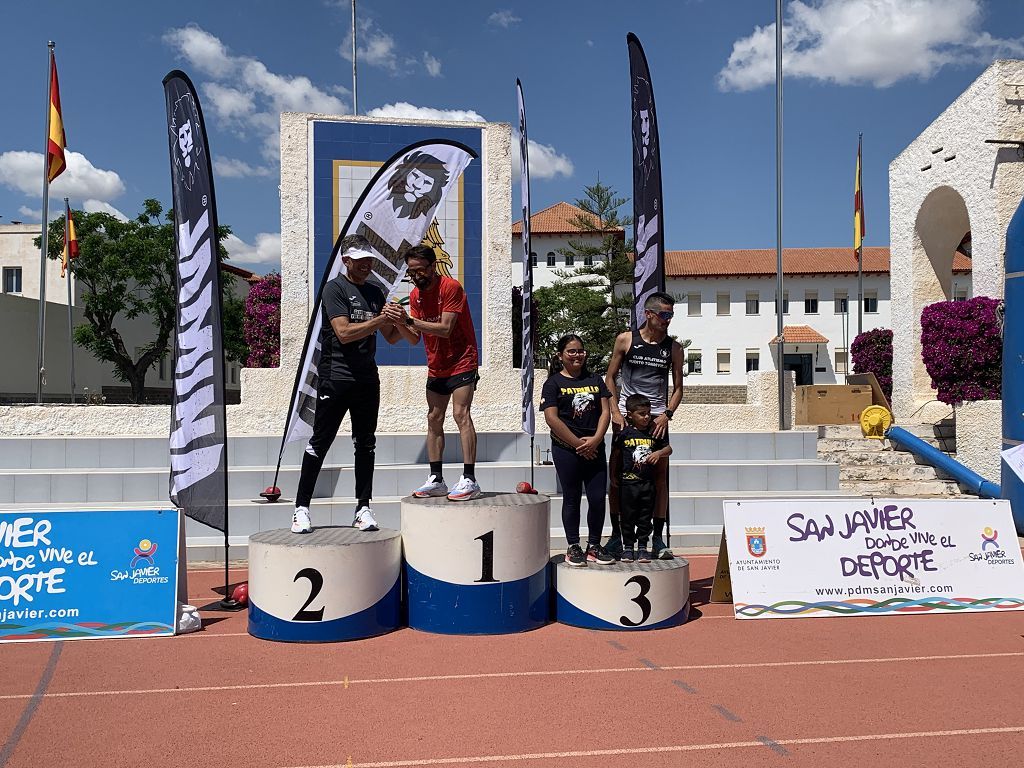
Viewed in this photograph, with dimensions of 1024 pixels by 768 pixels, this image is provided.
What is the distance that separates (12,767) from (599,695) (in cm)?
246

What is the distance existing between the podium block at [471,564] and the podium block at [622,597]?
1.00 feet

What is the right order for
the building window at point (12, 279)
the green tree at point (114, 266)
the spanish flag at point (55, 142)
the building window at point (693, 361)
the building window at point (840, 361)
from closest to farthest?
the spanish flag at point (55, 142) < the green tree at point (114, 266) < the building window at point (12, 279) < the building window at point (840, 361) < the building window at point (693, 361)

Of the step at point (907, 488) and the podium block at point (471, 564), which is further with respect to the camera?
the step at point (907, 488)

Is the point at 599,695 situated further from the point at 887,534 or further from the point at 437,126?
the point at 437,126

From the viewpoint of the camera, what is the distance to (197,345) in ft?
19.6

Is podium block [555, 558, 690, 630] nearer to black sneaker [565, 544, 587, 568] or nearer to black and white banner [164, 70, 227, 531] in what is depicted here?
black sneaker [565, 544, 587, 568]

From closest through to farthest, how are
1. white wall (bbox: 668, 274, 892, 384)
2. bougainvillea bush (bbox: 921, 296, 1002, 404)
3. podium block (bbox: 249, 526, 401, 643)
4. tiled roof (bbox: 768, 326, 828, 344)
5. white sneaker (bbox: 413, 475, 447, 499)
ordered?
1. podium block (bbox: 249, 526, 401, 643)
2. white sneaker (bbox: 413, 475, 447, 499)
3. bougainvillea bush (bbox: 921, 296, 1002, 404)
4. tiled roof (bbox: 768, 326, 828, 344)
5. white wall (bbox: 668, 274, 892, 384)

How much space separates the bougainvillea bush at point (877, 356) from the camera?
20.1 meters

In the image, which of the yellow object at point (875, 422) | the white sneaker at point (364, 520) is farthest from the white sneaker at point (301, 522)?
the yellow object at point (875, 422)

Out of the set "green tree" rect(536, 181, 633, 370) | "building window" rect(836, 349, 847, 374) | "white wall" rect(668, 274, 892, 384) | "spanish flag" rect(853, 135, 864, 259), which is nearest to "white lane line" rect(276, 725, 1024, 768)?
"spanish flag" rect(853, 135, 864, 259)

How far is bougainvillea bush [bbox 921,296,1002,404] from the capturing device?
1303cm

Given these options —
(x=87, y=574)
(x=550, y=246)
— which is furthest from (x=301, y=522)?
(x=550, y=246)

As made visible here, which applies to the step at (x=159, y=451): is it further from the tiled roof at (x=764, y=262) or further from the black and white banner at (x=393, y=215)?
the tiled roof at (x=764, y=262)

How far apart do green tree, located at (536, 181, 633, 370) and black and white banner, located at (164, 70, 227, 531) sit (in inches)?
1318
